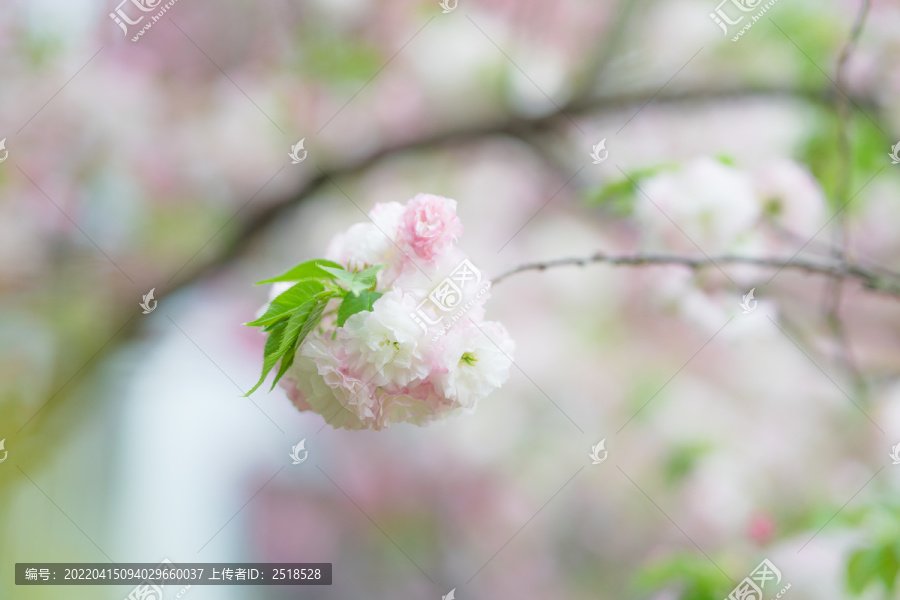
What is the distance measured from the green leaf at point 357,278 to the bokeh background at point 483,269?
0.48m

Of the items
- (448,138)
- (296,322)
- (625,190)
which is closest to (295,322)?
(296,322)

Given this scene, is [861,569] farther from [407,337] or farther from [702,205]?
[407,337]

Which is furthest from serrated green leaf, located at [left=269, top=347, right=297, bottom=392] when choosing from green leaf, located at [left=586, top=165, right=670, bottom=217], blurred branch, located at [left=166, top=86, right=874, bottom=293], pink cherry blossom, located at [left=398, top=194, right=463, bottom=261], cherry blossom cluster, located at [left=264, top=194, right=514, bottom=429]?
blurred branch, located at [left=166, top=86, right=874, bottom=293]

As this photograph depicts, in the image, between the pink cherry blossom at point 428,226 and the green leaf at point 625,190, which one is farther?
the green leaf at point 625,190

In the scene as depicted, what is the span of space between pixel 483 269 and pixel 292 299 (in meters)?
0.62

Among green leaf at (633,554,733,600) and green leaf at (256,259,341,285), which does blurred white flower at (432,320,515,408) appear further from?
green leaf at (633,554,733,600)

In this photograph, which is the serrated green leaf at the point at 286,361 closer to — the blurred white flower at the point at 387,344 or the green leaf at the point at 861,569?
the blurred white flower at the point at 387,344

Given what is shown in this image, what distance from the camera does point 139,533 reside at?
4.77ft

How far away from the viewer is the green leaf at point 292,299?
41 centimetres

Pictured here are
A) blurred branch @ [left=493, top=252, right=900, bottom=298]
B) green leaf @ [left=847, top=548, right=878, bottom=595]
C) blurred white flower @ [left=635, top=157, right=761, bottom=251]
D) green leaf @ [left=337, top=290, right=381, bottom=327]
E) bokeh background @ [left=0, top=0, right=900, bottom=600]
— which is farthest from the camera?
bokeh background @ [left=0, top=0, right=900, bottom=600]

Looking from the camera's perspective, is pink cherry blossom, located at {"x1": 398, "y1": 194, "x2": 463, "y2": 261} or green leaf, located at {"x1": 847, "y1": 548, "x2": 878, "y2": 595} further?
green leaf, located at {"x1": 847, "y1": 548, "x2": 878, "y2": 595}

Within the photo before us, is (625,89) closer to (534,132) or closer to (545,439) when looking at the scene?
(534,132)

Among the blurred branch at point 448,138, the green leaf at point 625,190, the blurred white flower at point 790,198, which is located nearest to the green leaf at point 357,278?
the green leaf at point 625,190

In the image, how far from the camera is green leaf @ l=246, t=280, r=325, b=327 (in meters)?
0.41
